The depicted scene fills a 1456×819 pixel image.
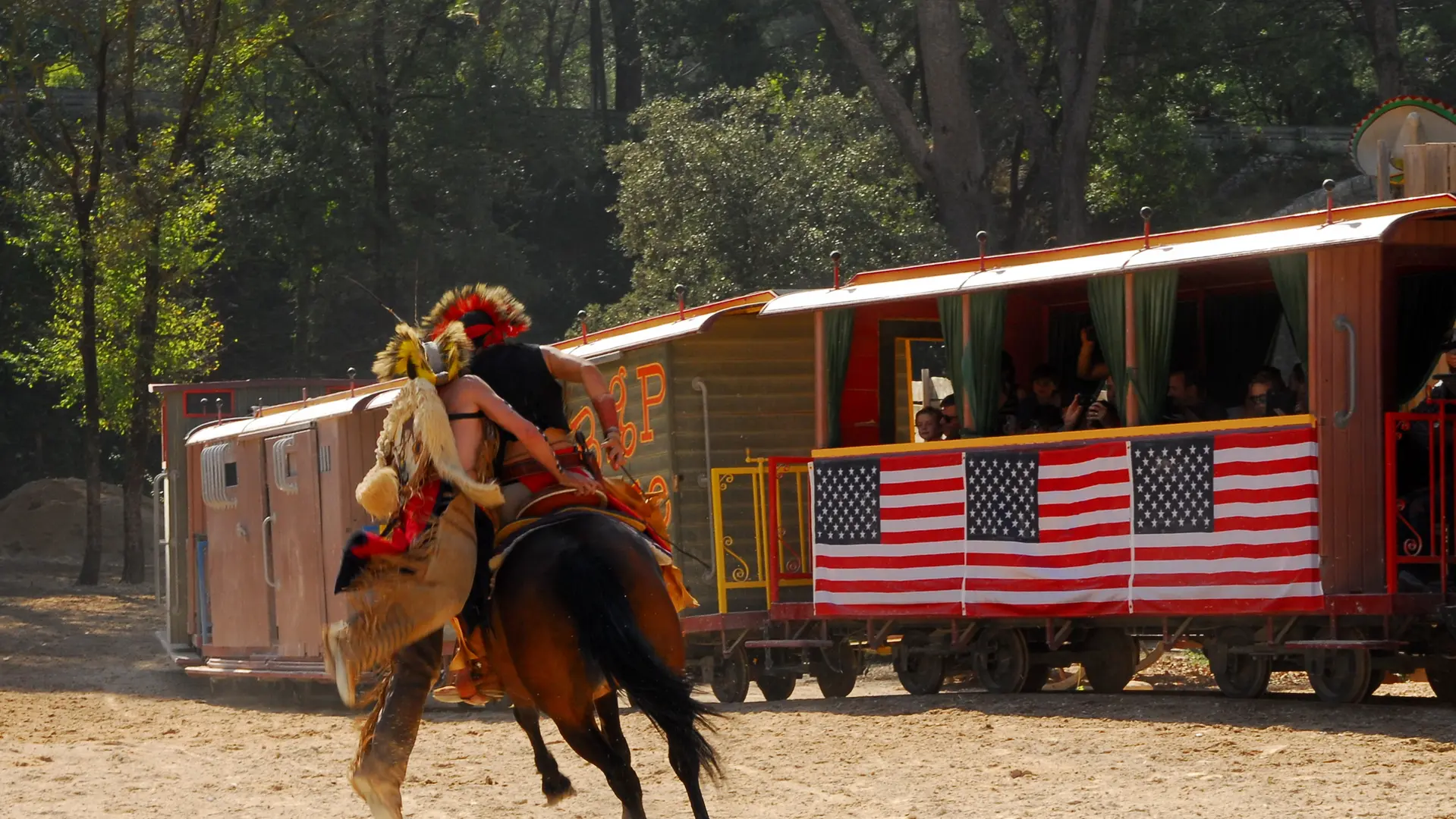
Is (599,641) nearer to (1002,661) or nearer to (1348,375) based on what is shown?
(1348,375)

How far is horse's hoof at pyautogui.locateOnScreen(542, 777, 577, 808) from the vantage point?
9.20m

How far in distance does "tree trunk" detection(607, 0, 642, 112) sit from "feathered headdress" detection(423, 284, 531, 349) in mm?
42394

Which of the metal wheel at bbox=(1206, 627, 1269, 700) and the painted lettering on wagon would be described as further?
the painted lettering on wagon

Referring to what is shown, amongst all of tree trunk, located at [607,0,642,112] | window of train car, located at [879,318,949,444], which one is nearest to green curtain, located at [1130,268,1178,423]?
window of train car, located at [879,318,949,444]

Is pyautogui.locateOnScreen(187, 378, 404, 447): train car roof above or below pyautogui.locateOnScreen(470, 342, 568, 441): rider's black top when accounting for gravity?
above

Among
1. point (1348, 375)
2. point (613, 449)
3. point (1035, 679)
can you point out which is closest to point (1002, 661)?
point (1035, 679)

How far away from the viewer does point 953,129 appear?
3048 centimetres

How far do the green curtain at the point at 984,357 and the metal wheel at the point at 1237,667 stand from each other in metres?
2.18

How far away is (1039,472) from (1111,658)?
1432mm

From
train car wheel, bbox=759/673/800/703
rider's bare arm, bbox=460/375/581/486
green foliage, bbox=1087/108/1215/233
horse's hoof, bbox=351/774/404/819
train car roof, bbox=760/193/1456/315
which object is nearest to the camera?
horse's hoof, bbox=351/774/404/819

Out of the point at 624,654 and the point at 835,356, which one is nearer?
the point at 624,654

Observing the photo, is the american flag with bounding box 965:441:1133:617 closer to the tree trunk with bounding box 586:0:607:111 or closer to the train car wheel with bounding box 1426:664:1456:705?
the train car wheel with bounding box 1426:664:1456:705

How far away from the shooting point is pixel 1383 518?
1155 centimetres

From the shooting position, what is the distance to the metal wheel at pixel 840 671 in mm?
14953
